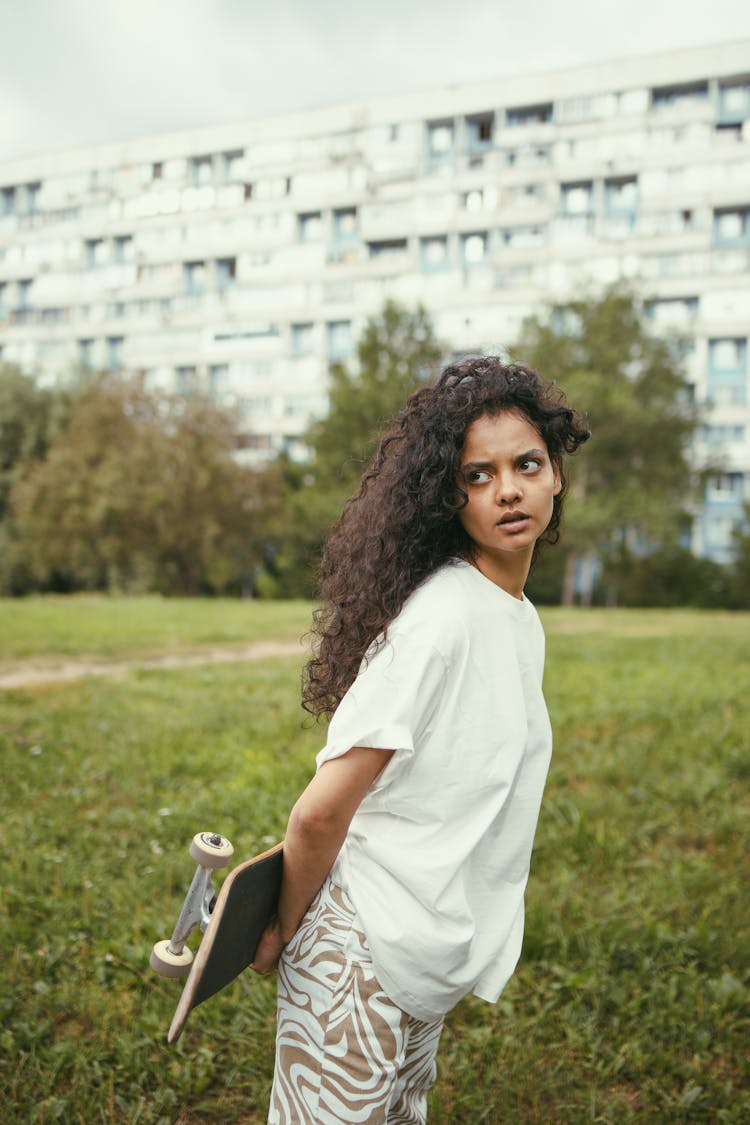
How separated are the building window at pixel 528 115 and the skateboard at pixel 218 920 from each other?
46011 millimetres

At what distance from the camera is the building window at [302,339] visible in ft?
149

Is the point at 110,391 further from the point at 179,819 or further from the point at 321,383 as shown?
the point at 179,819

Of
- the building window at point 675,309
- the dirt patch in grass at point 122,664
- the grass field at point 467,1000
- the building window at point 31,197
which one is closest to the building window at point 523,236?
the building window at point 675,309

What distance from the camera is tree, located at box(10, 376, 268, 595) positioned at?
28.5m

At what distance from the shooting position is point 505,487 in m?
1.50

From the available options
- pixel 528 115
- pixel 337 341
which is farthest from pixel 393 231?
pixel 528 115

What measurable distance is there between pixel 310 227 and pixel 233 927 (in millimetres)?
47695

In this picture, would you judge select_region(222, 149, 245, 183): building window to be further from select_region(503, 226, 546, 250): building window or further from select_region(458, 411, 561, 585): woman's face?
select_region(458, 411, 561, 585): woman's face

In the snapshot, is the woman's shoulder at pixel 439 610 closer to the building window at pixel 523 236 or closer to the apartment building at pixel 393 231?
the apartment building at pixel 393 231

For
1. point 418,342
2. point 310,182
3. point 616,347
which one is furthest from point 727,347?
point 310,182

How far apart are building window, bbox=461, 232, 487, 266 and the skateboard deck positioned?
143 feet

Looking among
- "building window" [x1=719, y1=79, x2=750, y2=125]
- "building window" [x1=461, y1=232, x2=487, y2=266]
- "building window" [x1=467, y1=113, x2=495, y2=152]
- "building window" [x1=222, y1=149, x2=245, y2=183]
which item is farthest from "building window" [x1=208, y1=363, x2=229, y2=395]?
"building window" [x1=719, y1=79, x2=750, y2=125]

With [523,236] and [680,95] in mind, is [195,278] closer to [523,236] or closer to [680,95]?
[523,236]

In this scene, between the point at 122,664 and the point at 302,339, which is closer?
the point at 122,664
